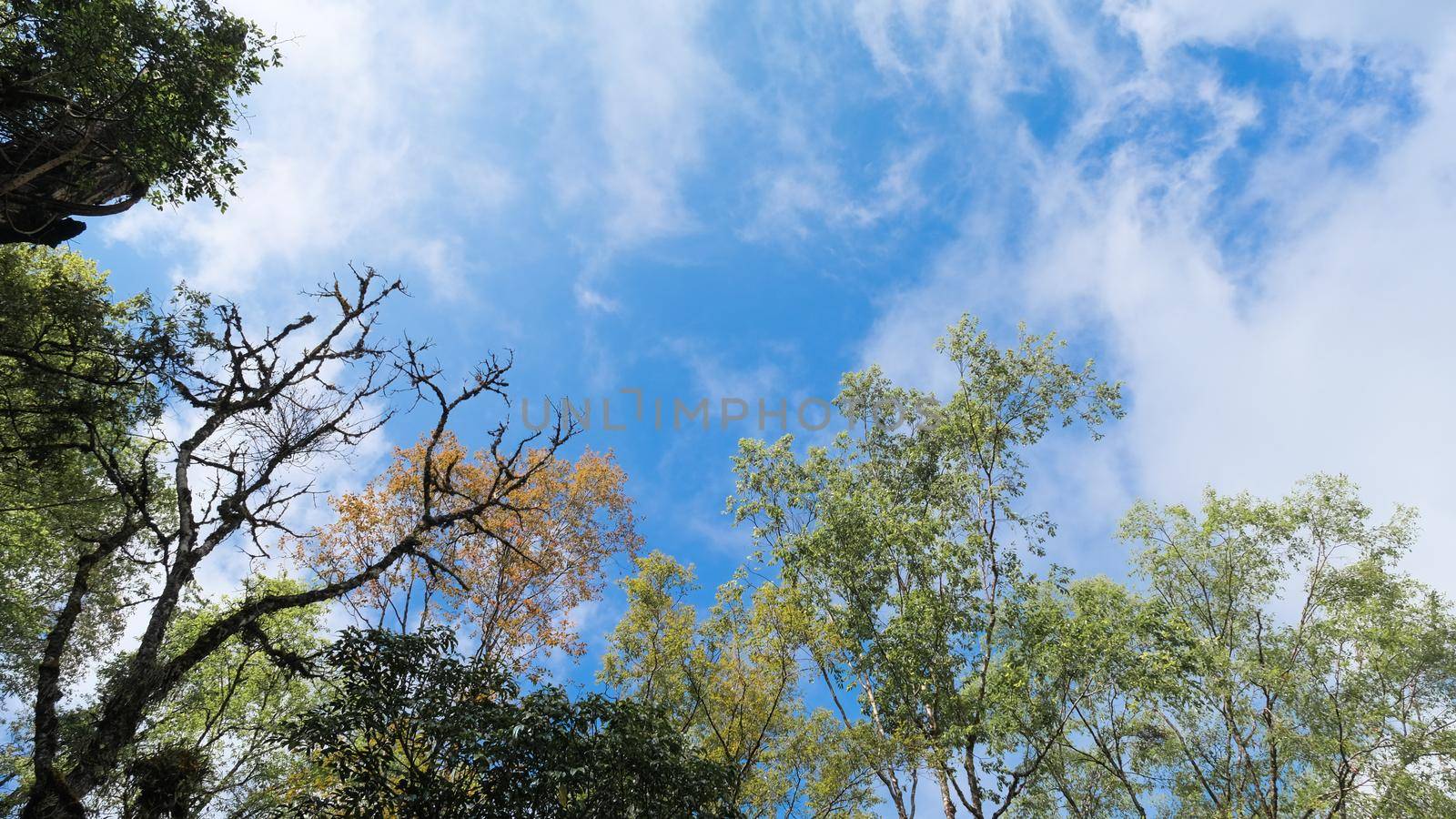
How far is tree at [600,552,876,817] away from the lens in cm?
1338

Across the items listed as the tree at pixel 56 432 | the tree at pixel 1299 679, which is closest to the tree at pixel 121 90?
the tree at pixel 56 432

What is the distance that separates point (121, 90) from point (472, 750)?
28.0ft

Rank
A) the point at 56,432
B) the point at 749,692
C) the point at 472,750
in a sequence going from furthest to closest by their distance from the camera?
the point at 749,692 → the point at 56,432 → the point at 472,750

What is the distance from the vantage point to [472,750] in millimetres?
6980

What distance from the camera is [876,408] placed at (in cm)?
1881

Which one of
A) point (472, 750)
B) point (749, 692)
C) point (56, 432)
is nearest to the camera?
point (472, 750)

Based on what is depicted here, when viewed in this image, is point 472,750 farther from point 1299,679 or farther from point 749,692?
point 1299,679

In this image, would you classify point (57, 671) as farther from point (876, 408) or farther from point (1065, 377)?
point (1065, 377)

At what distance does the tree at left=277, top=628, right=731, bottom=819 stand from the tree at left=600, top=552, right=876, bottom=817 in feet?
18.9

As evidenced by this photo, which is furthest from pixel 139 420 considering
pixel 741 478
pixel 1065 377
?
pixel 1065 377

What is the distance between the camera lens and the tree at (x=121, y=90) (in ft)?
25.4

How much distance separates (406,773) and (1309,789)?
1829cm

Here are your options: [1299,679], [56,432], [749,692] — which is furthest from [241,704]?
[1299,679]

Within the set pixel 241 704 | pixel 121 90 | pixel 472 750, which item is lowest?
pixel 472 750
